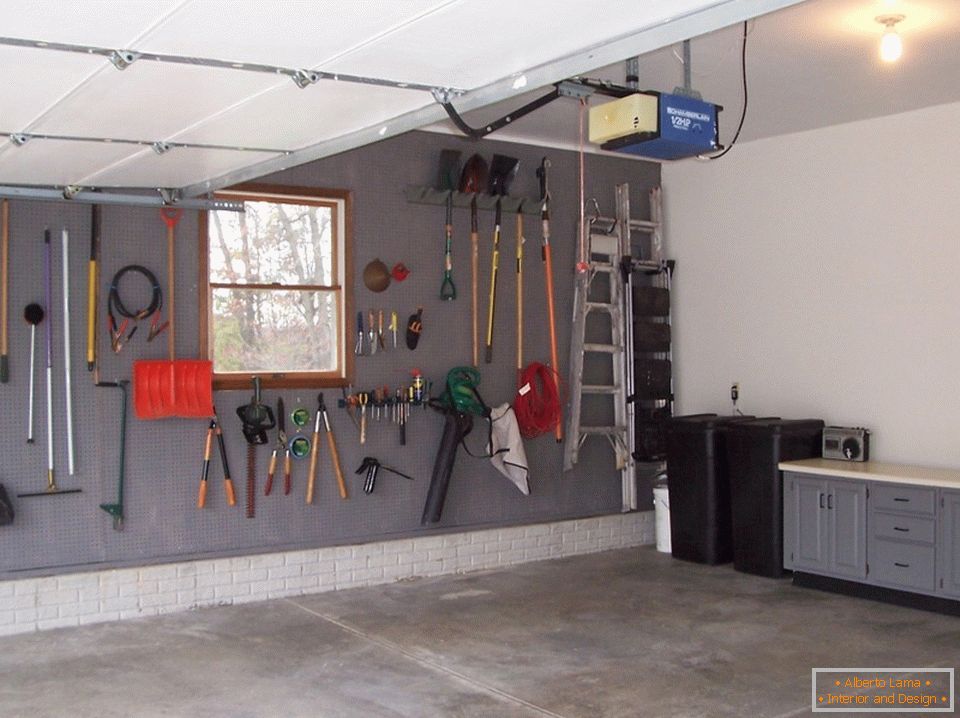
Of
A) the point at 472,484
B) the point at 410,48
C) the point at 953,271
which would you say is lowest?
the point at 472,484

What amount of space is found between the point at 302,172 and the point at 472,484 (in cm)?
253

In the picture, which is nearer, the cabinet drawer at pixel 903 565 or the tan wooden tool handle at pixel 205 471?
the cabinet drawer at pixel 903 565

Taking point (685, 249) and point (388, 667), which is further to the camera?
point (685, 249)

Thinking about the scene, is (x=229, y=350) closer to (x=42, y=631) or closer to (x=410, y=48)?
(x=42, y=631)

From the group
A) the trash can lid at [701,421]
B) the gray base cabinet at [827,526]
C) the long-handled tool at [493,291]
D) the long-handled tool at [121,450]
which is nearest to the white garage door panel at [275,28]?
the long-handled tool at [121,450]

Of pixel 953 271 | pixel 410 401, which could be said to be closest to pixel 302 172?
pixel 410 401

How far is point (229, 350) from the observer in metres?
6.72

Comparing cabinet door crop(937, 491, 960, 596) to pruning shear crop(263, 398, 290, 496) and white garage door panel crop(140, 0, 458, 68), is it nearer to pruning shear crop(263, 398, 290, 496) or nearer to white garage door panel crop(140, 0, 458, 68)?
pruning shear crop(263, 398, 290, 496)

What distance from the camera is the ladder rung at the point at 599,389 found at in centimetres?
813

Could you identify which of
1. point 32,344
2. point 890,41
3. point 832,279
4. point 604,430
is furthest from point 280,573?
point 890,41

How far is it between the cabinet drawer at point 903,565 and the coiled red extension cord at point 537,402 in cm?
243

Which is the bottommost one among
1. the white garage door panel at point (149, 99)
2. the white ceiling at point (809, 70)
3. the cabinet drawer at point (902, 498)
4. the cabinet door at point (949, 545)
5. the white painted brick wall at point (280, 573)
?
the white painted brick wall at point (280, 573)

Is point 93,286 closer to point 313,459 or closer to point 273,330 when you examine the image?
point 273,330

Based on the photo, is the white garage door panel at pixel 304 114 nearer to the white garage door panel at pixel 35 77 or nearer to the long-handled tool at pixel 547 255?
the white garage door panel at pixel 35 77
